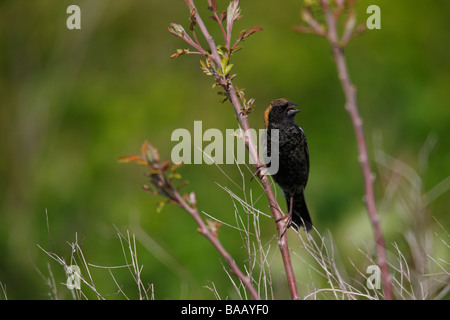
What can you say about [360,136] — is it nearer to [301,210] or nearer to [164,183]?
[164,183]

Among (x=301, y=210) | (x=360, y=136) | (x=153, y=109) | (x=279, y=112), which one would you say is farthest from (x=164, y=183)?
(x=153, y=109)

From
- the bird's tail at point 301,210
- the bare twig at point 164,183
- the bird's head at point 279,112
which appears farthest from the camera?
the bird's tail at point 301,210

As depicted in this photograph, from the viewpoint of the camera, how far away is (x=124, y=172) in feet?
27.1

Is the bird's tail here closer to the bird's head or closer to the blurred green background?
the bird's head

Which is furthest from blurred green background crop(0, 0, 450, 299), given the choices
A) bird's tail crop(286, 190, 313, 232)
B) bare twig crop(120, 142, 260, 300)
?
bare twig crop(120, 142, 260, 300)

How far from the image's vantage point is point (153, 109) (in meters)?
8.95

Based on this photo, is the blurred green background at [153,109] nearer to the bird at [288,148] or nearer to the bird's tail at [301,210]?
the bird's tail at [301,210]

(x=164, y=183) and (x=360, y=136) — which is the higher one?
(x=360, y=136)

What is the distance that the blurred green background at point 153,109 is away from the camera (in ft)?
24.1

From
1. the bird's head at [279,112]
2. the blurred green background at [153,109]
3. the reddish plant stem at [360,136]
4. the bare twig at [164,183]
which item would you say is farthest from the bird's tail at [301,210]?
the blurred green background at [153,109]

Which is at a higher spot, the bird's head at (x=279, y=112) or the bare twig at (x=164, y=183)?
the bird's head at (x=279, y=112)

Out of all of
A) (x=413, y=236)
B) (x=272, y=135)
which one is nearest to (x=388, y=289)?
(x=413, y=236)

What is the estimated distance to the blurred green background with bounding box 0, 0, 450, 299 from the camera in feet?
24.1
